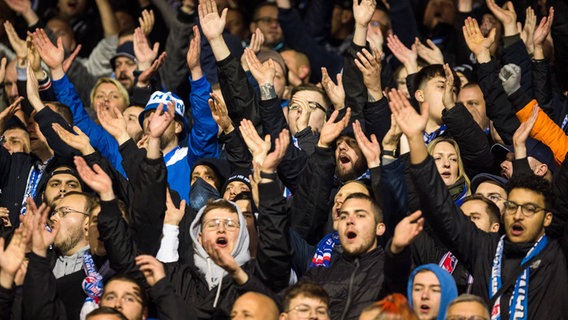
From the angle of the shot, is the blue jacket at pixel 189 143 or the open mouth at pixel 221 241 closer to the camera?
the open mouth at pixel 221 241

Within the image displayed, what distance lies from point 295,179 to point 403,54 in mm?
1291

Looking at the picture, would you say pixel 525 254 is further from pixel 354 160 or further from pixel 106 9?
pixel 106 9

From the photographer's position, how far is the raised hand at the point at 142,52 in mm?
10484

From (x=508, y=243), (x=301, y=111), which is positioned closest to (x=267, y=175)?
(x=508, y=243)

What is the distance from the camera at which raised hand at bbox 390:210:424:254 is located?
282 inches

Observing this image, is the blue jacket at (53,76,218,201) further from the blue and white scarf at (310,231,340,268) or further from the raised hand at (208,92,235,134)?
the blue and white scarf at (310,231,340,268)

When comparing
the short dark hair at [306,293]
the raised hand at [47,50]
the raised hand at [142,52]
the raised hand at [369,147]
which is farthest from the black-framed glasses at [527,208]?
the raised hand at [47,50]

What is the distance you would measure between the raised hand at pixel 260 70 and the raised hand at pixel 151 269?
1.94 metres

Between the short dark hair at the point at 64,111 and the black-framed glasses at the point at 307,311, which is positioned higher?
the short dark hair at the point at 64,111

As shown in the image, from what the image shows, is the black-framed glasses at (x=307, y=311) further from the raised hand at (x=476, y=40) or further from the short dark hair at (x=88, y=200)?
the raised hand at (x=476, y=40)

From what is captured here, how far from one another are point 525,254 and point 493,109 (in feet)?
6.28

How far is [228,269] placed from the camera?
7.51 meters

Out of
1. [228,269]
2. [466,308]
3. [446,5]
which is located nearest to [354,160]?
[228,269]

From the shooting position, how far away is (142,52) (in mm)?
10508
